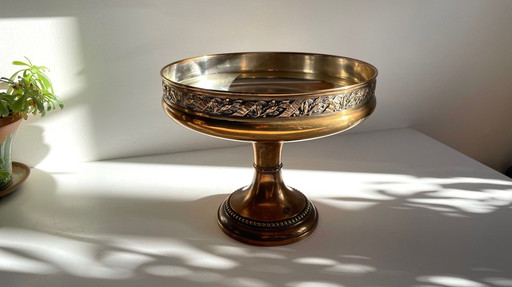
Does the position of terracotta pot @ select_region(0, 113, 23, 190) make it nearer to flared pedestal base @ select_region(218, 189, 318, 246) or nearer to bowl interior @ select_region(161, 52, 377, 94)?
bowl interior @ select_region(161, 52, 377, 94)

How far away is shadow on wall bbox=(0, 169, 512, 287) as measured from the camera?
74cm

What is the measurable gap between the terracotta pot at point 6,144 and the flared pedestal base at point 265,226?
51cm

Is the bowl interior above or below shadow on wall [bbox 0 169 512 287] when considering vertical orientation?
above

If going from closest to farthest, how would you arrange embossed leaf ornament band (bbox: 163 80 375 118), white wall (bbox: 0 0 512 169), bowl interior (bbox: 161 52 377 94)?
embossed leaf ornament band (bbox: 163 80 375 118), bowl interior (bbox: 161 52 377 94), white wall (bbox: 0 0 512 169)

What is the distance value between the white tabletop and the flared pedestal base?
2 cm

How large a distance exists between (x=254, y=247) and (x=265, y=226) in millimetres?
47

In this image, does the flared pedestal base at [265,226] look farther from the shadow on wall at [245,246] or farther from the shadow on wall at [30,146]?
the shadow on wall at [30,146]

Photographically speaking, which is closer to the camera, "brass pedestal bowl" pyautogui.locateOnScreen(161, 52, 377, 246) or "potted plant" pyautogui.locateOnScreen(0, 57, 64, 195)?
"brass pedestal bowl" pyautogui.locateOnScreen(161, 52, 377, 246)

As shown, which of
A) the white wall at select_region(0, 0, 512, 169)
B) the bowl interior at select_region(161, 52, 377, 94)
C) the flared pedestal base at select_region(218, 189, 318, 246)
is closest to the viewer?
the flared pedestal base at select_region(218, 189, 318, 246)

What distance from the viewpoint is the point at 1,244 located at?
32.8 inches

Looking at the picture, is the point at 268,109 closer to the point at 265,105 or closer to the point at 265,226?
the point at 265,105

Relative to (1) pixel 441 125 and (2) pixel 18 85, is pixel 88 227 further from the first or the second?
(1) pixel 441 125

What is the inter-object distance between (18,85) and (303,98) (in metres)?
0.70

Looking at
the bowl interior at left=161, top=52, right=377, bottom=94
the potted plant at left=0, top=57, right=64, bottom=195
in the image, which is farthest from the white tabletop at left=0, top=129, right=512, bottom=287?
the bowl interior at left=161, top=52, right=377, bottom=94
